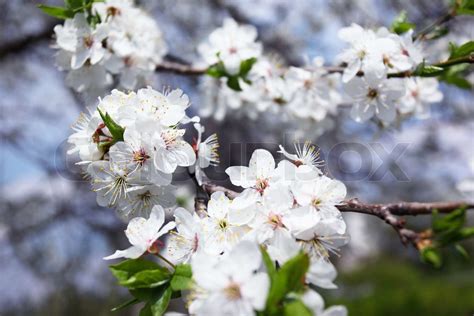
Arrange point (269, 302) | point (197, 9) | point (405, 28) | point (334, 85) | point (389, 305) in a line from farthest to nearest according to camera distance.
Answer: point (389, 305) → point (197, 9) → point (334, 85) → point (405, 28) → point (269, 302)

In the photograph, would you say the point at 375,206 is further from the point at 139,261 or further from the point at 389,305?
the point at 389,305

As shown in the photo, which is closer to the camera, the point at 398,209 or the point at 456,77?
the point at 398,209

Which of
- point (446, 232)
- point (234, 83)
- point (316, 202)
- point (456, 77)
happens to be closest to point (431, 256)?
point (446, 232)

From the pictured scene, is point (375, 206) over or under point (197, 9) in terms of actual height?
over

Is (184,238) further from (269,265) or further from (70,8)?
(70,8)

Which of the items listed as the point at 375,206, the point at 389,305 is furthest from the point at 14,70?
the point at 389,305

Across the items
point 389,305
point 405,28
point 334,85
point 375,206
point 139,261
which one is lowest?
point 389,305
